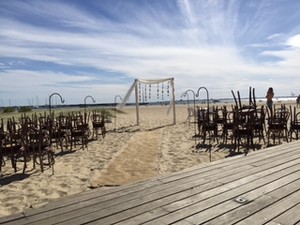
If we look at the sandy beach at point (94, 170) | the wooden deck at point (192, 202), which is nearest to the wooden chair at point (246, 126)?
the sandy beach at point (94, 170)

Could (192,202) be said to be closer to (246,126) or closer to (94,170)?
(94,170)

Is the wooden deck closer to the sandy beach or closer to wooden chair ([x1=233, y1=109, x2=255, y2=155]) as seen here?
the sandy beach

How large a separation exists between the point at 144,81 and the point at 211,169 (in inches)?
557

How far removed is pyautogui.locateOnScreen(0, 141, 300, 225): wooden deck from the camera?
238cm

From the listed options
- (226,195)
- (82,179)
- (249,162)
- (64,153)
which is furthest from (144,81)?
(226,195)

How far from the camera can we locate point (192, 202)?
2693mm

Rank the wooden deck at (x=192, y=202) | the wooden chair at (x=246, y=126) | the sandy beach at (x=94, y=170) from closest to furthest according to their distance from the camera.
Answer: the wooden deck at (x=192, y=202), the sandy beach at (x=94, y=170), the wooden chair at (x=246, y=126)

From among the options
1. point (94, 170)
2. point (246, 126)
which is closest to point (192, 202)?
point (94, 170)

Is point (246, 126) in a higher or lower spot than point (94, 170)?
higher

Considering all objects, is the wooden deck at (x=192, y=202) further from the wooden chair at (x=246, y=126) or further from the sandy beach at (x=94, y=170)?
the wooden chair at (x=246, y=126)

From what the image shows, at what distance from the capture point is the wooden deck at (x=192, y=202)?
2.38 metres

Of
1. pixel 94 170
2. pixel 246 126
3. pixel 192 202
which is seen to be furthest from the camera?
pixel 246 126

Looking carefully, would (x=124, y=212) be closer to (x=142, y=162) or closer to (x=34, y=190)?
(x=34, y=190)

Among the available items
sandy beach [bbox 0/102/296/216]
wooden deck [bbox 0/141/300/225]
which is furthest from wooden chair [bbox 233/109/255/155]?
wooden deck [bbox 0/141/300/225]
